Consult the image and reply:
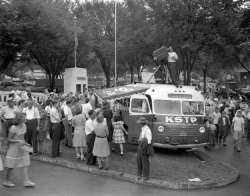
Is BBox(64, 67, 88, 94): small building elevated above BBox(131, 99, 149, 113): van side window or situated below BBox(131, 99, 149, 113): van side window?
Result: above

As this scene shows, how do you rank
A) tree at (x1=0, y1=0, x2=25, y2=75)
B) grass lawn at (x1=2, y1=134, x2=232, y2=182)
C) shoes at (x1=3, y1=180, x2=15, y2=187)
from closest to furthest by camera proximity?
shoes at (x1=3, y1=180, x2=15, y2=187), grass lawn at (x1=2, y1=134, x2=232, y2=182), tree at (x1=0, y1=0, x2=25, y2=75)

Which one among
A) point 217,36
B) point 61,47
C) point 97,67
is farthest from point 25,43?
point 97,67

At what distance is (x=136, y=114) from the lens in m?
12.0

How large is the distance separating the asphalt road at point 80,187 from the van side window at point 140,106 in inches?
160

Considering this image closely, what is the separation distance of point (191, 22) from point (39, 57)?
1854 cm

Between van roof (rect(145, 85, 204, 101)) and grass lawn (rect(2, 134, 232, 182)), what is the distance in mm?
2085

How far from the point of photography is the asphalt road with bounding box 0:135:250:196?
7371mm

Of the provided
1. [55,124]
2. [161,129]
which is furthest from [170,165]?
[55,124]

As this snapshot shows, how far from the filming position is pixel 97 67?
61.7 meters

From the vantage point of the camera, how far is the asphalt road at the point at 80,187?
7.37 metres

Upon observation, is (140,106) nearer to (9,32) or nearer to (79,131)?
(79,131)

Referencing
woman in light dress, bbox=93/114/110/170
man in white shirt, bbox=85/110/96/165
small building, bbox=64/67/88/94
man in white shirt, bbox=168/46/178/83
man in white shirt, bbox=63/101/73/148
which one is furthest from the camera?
small building, bbox=64/67/88/94

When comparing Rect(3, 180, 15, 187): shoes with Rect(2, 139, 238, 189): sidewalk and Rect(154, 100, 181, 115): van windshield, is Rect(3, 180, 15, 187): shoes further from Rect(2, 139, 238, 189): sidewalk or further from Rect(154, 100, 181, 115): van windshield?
Rect(154, 100, 181, 115): van windshield

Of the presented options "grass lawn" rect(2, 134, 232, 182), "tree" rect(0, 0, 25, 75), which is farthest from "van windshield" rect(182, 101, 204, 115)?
"tree" rect(0, 0, 25, 75)
